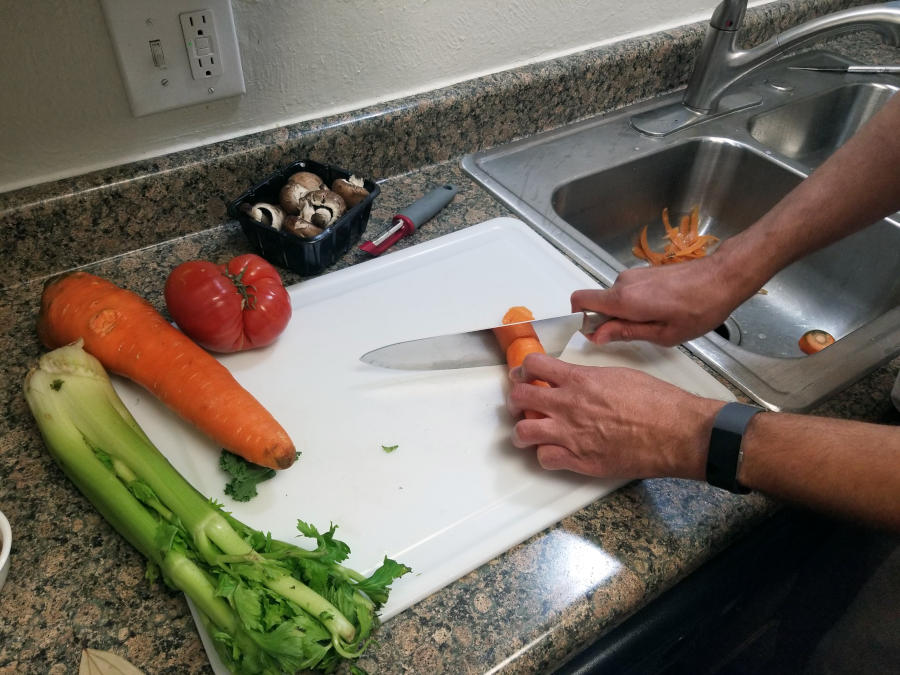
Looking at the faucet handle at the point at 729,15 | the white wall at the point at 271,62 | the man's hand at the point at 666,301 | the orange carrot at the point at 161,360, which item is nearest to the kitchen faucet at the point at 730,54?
the faucet handle at the point at 729,15

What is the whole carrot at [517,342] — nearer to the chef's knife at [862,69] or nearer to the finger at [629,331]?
the finger at [629,331]

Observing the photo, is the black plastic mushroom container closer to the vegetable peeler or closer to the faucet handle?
the vegetable peeler

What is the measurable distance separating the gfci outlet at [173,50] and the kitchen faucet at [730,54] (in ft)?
2.37

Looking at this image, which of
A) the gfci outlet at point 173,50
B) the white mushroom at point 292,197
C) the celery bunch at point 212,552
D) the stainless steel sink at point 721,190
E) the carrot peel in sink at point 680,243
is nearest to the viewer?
the celery bunch at point 212,552

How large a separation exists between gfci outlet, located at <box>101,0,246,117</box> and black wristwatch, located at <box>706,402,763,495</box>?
707 mm

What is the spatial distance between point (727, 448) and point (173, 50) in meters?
0.74

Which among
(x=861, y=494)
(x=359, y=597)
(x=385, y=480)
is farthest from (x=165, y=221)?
(x=861, y=494)

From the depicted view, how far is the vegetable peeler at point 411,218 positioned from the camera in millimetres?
911

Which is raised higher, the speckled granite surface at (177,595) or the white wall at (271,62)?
the white wall at (271,62)

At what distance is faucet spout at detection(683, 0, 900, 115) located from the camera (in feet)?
3.35

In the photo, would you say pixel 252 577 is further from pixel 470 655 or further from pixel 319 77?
pixel 319 77

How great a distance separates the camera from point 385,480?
66 cm

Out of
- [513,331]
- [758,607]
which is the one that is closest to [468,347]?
[513,331]

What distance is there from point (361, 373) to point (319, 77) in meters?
0.44
